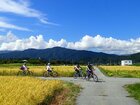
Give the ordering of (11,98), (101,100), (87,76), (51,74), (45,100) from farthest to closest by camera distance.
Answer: (51,74) → (87,76) → (101,100) → (45,100) → (11,98)

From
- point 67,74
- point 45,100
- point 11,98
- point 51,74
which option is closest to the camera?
point 11,98

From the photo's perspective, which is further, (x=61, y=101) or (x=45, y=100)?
(x=61, y=101)

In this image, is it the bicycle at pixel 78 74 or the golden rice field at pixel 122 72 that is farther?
the golden rice field at pixel 122 72

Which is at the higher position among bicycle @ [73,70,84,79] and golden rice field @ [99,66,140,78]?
golden rice field @ [99,66,140,78]

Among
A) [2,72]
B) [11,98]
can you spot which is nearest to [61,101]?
[11,98]

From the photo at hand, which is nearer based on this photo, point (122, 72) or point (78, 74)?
point (78, 74)

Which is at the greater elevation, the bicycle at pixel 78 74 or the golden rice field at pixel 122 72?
the golden rice field at pixel 122 72

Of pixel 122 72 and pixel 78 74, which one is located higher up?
pixel 122 72

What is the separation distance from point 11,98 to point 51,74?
1244 inches

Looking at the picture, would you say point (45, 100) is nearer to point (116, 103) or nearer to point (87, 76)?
point (116, 103)

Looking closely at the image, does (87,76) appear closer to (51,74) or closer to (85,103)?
(51,74)

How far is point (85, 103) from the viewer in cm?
1900

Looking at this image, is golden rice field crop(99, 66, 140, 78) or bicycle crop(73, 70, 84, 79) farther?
golden rice field crop(99, 66, 140, 78)

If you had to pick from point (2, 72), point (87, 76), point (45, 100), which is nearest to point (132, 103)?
point (45, 100)
